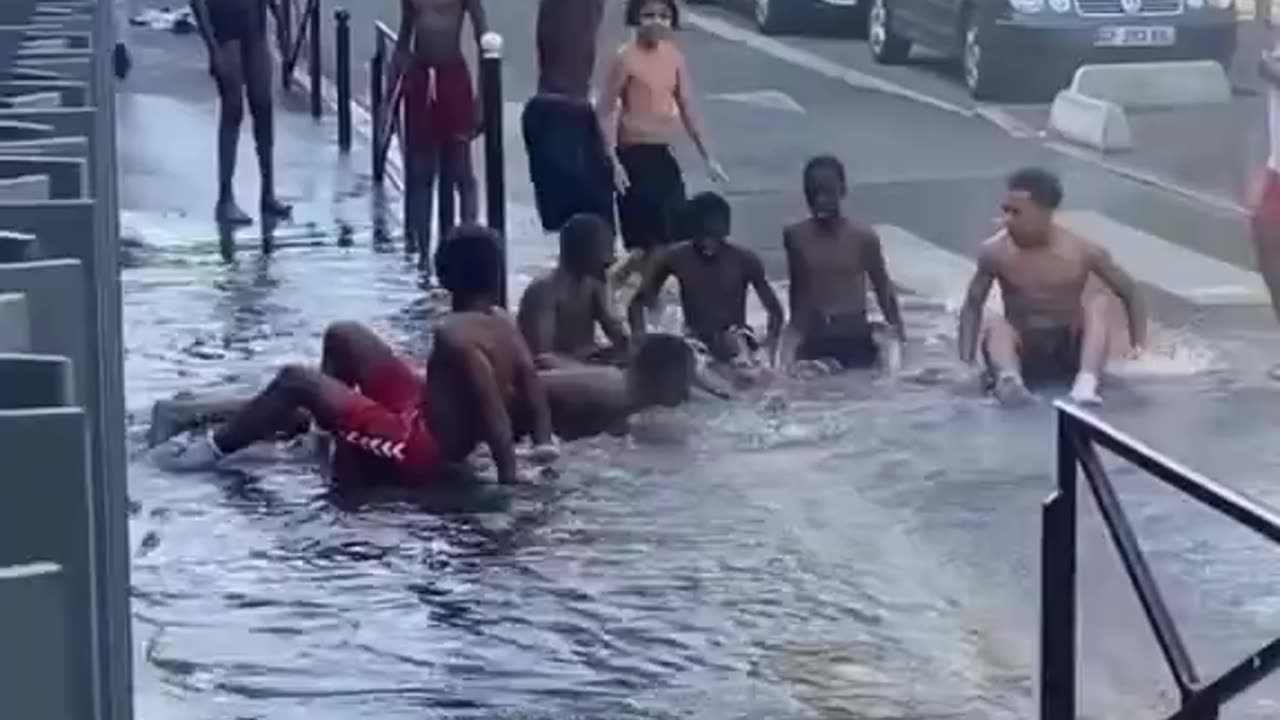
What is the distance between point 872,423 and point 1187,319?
2647mm

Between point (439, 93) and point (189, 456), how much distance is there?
3.92 metres

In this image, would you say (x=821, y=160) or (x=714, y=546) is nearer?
(x=714, y=546)

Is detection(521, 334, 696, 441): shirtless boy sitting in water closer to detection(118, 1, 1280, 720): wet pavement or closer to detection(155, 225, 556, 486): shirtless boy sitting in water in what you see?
detection(118, 1, 1280, 720): wet pavement

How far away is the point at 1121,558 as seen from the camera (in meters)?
5.24

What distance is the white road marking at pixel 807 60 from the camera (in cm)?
2233

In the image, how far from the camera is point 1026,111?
2138cm

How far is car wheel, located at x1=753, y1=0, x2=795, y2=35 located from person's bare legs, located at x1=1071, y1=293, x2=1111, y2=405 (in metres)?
17.2

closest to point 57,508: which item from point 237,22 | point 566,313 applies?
point 566,313

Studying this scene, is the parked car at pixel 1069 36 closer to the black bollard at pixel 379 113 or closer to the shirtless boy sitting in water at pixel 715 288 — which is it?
the black bollard at pixel 379 113

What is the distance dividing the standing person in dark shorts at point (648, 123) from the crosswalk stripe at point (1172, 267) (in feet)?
7.43

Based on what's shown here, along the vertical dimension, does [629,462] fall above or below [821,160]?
below

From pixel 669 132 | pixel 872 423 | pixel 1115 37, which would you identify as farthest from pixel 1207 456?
pixel 1115 37

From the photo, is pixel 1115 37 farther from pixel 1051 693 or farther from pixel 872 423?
pixel 1051 693

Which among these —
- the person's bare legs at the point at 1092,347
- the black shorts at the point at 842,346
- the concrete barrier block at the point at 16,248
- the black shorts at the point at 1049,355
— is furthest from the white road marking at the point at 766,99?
the concrete barrier block at the point at 16,248
